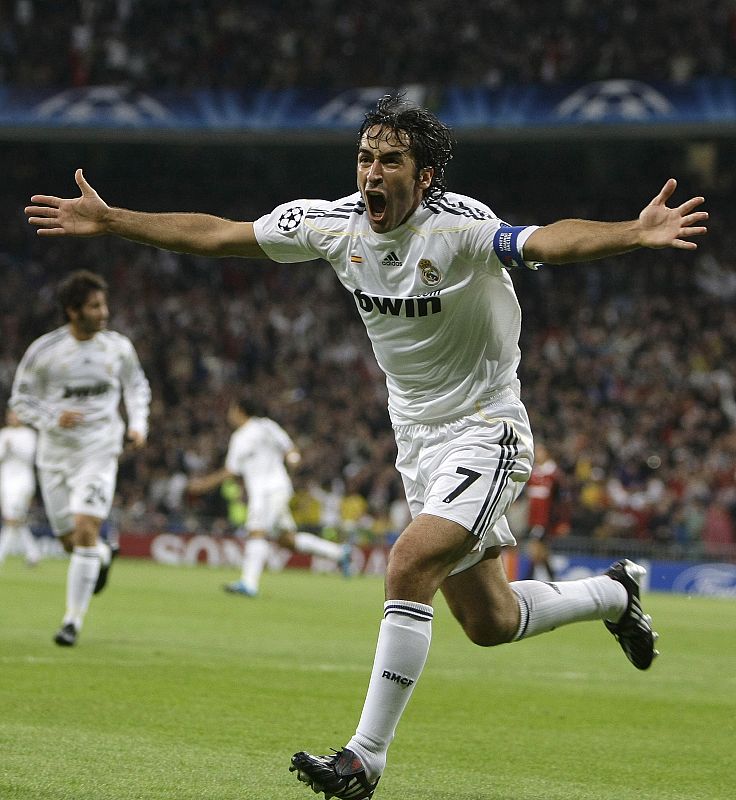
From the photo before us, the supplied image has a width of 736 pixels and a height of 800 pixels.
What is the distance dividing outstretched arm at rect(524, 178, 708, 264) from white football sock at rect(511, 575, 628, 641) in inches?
78.0

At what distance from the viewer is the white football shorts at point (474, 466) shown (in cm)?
564

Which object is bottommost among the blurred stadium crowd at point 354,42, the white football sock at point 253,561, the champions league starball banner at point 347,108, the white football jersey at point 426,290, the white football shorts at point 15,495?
the white football shorts at point 15,495

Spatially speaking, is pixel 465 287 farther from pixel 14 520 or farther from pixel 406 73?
pixel 406 73

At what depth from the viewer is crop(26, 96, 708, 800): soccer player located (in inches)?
213

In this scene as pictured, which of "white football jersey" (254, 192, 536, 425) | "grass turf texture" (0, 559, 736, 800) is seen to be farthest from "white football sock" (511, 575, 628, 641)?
"white football jersey" (254, 192, 536, 425)

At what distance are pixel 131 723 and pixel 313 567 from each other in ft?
66.0

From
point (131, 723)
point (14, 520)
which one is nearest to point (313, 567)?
point (14, 520)

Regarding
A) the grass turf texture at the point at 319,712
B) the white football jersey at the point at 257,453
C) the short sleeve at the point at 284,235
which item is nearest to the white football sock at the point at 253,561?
the white football jersey at the point at 257,453

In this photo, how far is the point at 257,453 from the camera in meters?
19.6

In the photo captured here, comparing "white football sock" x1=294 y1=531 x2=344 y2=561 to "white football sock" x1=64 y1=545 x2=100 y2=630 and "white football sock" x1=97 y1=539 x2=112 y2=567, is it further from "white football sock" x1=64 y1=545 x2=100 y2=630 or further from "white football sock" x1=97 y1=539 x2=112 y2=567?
"white football sock" x1=64 y1=545 x2=100 y2=630

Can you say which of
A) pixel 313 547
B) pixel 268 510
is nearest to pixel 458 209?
Answer: pixel 268 510

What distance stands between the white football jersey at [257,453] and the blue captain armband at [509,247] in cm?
1404

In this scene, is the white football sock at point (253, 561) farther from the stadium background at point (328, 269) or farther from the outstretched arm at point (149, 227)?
the outstretched arm at point (149, 227)

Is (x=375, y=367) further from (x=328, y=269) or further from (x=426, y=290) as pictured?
(x=426, y=290)
